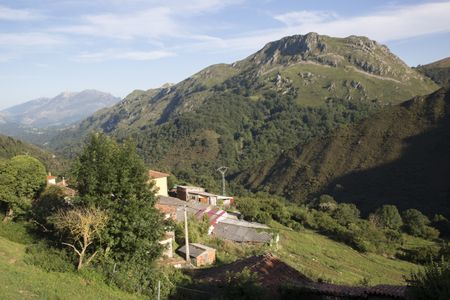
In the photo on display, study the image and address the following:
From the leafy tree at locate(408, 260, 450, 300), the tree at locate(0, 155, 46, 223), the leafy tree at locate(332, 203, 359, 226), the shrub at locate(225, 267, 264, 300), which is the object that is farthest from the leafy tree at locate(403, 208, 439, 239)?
the leafy tree at locate(408, 260, 450, 300)

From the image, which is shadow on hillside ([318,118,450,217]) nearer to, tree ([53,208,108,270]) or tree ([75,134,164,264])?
tree ([75,134,164,264])

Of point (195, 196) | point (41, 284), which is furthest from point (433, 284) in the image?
point (195, 196)

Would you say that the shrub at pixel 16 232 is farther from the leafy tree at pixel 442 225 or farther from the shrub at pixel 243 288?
the leafy tree at pixel 442 225

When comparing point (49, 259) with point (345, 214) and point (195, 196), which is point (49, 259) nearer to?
point (195, 196)

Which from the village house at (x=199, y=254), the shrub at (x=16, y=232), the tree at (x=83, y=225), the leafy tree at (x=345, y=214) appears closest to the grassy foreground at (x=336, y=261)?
the village house at (x=199, y=254)

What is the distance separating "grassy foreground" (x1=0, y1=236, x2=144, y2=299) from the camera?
1448 centimetres

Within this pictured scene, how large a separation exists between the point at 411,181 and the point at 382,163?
417 inches

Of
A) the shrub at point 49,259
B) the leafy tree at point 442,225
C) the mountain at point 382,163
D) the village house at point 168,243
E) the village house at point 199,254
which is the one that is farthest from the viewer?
the mountain at point 382,163

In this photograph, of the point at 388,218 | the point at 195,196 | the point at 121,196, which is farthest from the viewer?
the point at 388,218

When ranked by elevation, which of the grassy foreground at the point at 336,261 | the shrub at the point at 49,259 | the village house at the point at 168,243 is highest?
the shrub at the point at 49,259

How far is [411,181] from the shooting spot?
275 ft

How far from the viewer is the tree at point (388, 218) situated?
62.8 m

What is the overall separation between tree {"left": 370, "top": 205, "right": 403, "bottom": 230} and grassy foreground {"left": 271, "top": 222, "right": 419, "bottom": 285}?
1951 centimetres

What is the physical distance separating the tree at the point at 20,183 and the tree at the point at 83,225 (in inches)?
271
